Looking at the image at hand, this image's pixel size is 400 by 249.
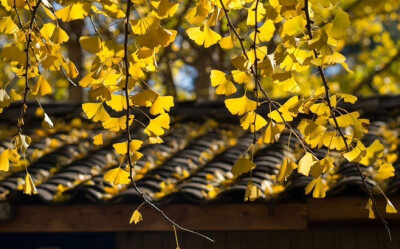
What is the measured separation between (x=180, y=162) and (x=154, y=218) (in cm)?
64

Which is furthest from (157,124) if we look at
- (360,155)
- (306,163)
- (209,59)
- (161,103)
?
(209,59)

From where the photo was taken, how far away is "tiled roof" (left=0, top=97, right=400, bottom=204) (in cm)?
400

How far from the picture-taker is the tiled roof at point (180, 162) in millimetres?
3996

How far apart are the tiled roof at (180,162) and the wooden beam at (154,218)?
6cm

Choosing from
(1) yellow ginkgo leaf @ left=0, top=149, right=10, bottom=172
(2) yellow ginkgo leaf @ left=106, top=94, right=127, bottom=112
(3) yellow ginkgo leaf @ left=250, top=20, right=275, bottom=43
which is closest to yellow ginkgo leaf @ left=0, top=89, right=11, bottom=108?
(1) yellow ginkgo leaf @ left=0, top=149, right=10, bottom=172

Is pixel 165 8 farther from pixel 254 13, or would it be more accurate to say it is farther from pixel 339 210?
pixel 339 210

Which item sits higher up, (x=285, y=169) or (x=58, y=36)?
(x=58, y=36)

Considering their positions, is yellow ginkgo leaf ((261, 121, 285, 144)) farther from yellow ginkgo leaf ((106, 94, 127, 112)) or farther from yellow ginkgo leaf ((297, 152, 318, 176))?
yellow ginkgo leaf ((106, 94, 127, 112))

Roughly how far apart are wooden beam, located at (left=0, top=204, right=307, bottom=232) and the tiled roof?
0.21 feet

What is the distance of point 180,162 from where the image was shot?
473 cm

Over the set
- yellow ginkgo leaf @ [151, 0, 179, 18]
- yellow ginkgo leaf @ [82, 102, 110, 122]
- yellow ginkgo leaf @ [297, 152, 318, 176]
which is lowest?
yellow ginkgo leaf @ [297, 152, 318, 176]

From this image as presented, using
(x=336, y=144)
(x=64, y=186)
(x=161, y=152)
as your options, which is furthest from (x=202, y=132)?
(x=336, y=144)

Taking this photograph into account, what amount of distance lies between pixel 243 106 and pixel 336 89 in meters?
9.64

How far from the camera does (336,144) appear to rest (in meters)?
2.29
